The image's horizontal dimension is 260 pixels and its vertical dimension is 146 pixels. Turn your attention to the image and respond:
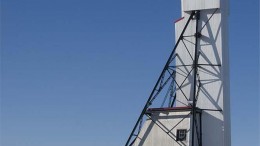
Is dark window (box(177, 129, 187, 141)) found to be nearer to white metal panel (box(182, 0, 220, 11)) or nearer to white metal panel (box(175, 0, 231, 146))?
white metal panel (box(175, 0, 231, 146))

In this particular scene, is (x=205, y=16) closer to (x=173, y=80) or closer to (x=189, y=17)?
(x=189, y=17)

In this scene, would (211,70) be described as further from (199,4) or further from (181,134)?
(181,134)

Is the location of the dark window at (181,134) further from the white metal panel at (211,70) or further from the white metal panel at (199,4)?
the white metal panel at (199,4)

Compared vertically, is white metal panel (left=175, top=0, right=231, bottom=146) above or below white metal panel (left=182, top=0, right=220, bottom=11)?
below

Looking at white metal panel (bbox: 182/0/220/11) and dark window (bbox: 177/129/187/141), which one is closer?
dark window (bbox: 177/129/187/141)

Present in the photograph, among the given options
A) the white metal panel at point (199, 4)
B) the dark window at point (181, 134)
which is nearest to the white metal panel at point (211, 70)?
the white metal panel at point (199, 4)

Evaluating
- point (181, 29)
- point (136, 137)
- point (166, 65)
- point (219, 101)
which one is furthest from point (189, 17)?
point (136, 137)

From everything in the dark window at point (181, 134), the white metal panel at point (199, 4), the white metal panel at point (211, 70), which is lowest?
the dark window at point (181, 134)

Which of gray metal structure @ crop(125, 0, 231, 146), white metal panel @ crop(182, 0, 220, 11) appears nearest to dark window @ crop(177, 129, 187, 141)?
gray metal structure @ crop(125, 0, 231, 146)

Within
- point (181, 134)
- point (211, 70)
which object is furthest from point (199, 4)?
point (181, 134)

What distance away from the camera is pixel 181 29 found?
172 feet

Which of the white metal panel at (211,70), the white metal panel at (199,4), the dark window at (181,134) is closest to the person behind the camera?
the dark window at (181,134)

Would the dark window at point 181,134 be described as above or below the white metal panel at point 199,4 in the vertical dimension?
below

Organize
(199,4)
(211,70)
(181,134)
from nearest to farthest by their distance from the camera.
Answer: (181,134) → (211,70) → (199,4)
